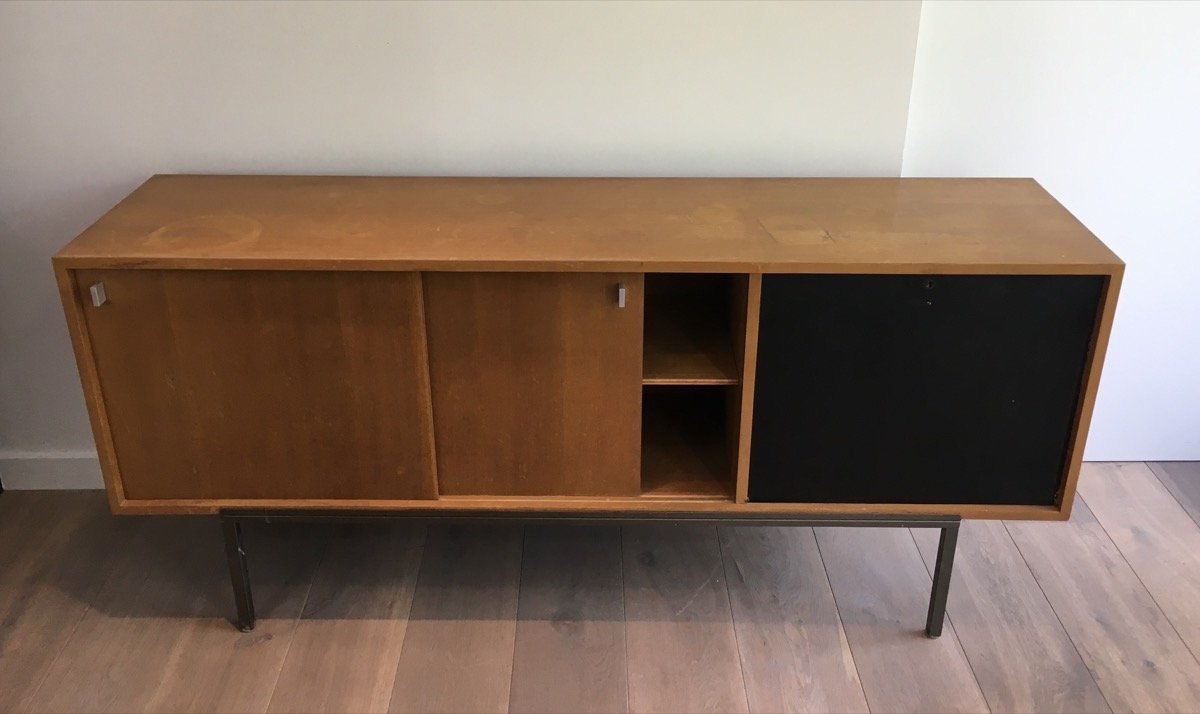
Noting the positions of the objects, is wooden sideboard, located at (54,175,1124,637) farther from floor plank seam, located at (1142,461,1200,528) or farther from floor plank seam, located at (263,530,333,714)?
floor plank seam, located at (1142,461,1200,528)

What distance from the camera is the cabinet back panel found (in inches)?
58.9

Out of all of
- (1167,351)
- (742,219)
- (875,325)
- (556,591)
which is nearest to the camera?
(875,325)

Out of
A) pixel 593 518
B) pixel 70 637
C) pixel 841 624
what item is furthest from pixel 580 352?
pixel 70 637

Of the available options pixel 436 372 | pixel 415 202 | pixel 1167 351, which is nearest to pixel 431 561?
pixel 436 372

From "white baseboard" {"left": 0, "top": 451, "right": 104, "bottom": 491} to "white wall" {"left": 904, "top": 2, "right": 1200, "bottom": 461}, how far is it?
177cm

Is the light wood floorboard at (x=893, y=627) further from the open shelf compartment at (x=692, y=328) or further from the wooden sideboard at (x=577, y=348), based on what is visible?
the open shelf compartment at (x=692, y=328)

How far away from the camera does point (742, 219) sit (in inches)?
63.7

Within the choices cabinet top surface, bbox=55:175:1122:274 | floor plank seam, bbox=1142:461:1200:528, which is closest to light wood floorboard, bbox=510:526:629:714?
cabinet top surface, bbox=55:175:1122:274

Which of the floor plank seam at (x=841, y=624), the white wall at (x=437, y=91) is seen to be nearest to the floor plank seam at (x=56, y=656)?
the white wall at (x=437, y=91)

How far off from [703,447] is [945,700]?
21.9 inches

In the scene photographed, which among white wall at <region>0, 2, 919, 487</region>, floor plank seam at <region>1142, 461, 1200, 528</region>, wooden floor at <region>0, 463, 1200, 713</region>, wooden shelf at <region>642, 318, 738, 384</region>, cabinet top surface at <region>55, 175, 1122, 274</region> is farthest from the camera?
floor plank seam at <region>1142, 461, 1200, 528</region>

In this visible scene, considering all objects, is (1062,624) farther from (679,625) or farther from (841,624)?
(679,625)

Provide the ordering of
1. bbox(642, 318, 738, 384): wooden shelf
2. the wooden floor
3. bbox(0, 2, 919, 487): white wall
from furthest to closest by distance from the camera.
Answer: bbox(0, 2, 919, 487): white wall, the wooden floor, bbox(642, 318, 738, 384): wooden shelf

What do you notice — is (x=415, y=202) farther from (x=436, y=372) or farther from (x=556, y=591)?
(x=556, y=591)
